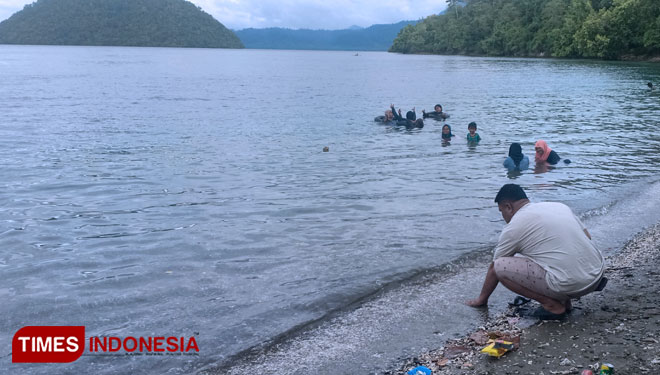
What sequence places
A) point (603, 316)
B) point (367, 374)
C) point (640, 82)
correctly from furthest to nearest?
point (640, 82)
point (603, 316)
point (367, 374)

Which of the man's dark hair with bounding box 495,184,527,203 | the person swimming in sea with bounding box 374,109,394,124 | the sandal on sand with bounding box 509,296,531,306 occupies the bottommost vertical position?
the sandal on sand with bounding box 509,296,531,306

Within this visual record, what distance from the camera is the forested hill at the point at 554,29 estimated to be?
3713 inches

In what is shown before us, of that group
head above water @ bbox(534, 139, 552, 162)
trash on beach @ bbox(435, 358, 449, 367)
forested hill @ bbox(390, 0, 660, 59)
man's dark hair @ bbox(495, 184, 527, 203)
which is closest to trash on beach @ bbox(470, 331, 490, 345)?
trash on beach @ bbox(435, 358, 449, 367)

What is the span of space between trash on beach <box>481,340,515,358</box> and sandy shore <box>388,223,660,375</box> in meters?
0.05

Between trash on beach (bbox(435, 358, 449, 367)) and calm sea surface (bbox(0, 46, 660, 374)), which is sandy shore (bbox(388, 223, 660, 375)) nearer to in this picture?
trash on beach (bbox(435, 358, 449, 367))

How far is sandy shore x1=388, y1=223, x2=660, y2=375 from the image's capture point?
5.31 metres

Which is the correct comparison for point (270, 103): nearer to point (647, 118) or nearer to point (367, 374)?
point (647, 118)

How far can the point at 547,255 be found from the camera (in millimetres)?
6230

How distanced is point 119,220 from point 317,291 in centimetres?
546

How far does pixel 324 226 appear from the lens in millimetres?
11297

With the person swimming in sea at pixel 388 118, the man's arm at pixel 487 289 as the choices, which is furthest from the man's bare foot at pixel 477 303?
the person swimming in sea at pixel 388 118

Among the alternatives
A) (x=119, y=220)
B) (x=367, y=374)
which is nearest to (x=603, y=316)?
(x=367, y=374)

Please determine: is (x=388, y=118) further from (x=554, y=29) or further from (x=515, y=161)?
(x=554, y=29)

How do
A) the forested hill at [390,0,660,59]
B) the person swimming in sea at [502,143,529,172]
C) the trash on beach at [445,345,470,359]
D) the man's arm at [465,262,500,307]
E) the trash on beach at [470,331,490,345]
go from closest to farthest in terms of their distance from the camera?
the trash on beach at [445,345,470,359] → the trash on beach at [470,331,490,345] → the man's arm at [465,262,500,307] → the person swimming in sea at [502,143,529,172] → the forested hill at [390,0,660,59]
